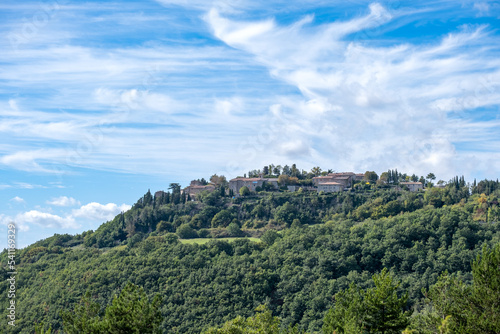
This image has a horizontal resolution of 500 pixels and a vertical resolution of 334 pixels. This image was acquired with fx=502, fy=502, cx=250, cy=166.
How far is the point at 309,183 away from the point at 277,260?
41420 mm

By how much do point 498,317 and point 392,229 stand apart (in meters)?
41.8

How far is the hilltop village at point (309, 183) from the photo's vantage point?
326 ft

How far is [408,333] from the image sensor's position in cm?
2456

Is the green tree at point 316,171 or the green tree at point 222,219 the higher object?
the green tree at point 316,171

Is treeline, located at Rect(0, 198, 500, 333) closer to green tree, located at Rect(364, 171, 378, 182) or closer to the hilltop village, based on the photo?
the hilltop village

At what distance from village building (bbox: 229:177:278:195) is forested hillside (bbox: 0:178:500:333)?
43.5ft

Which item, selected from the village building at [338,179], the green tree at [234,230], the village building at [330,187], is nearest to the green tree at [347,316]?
the green tree at [234,230]

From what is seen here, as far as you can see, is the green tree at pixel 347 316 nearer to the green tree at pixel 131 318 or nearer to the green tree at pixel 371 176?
the green tree at pixel 131 318

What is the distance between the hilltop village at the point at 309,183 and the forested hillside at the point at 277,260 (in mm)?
9197

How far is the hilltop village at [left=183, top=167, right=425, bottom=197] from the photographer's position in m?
99.4

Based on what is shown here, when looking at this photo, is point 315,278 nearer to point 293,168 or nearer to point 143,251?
point 143,251

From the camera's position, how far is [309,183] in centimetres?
10506

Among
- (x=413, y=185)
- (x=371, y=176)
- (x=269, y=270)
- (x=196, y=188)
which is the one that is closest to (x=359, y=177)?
(x=371, y=176)

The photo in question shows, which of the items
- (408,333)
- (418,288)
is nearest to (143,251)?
(418,288)
